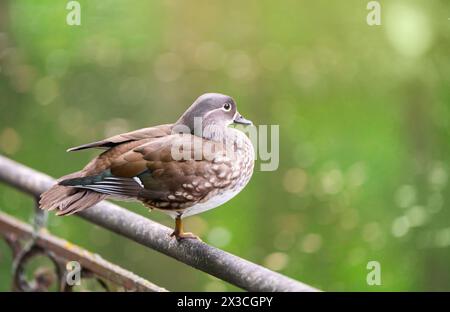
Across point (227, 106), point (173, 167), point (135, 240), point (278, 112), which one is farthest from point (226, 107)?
point (278, 112)

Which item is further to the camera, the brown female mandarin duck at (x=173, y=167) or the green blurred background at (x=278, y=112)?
the green blurred background at (x=278, y=112)

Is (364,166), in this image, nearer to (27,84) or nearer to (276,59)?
(276,59)

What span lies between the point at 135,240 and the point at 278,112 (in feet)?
5.11

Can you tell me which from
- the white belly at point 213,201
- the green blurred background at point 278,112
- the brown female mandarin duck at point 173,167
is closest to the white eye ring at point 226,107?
the brown female mandarin duck at point 173,167

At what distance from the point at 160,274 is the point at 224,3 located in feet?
3.33

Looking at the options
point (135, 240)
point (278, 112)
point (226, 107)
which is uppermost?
point (278, 112)

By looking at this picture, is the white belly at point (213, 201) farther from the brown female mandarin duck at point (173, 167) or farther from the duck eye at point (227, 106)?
the duck eye at point (227, 106)

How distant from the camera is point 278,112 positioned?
8.96 feet

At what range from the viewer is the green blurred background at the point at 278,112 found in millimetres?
2648

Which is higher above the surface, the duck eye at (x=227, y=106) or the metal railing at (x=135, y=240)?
the duck eye at (x=227, y=106)

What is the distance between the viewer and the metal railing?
3.27ft

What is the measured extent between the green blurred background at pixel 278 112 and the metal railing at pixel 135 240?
979 millimetres

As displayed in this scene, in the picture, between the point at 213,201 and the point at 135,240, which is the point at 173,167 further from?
the point at 135,240
